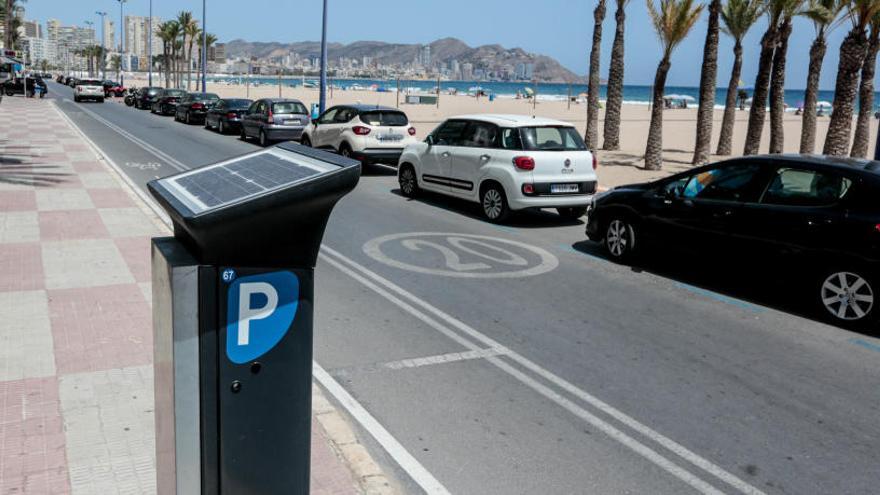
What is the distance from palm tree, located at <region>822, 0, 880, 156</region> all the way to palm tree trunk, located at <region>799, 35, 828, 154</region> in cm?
344

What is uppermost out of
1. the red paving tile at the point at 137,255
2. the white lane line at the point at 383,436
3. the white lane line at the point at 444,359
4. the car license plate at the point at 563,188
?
the car license plate at the point at 563,188

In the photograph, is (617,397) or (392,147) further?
(392,147)

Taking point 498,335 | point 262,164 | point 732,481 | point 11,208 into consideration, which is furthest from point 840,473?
point 11,208

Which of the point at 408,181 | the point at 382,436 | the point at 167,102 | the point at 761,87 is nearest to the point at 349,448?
the point at 382,436

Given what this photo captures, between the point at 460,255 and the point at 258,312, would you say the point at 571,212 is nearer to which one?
the point at 460,255

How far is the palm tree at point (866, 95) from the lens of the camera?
19250 mm

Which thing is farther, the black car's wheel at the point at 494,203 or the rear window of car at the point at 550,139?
the black car's wheel at the point at 494,203

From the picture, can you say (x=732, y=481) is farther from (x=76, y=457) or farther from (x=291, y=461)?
(x=76, y=457)

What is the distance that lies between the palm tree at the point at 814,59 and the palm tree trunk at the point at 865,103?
44.1 inches

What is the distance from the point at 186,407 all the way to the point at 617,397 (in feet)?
12.0

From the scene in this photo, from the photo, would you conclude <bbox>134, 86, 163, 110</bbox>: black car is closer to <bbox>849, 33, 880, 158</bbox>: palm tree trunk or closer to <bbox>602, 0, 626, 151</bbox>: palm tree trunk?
<bbox>602, 0, 626, 151</bbox>: palm tree trunk

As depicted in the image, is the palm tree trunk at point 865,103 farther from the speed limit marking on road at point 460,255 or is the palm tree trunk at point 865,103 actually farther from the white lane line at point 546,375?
the white lane line at point 546,375

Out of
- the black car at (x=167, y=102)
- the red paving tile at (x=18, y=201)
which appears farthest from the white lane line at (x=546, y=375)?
the black car at (x=167, y=102)

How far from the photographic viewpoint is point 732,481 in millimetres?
4305
